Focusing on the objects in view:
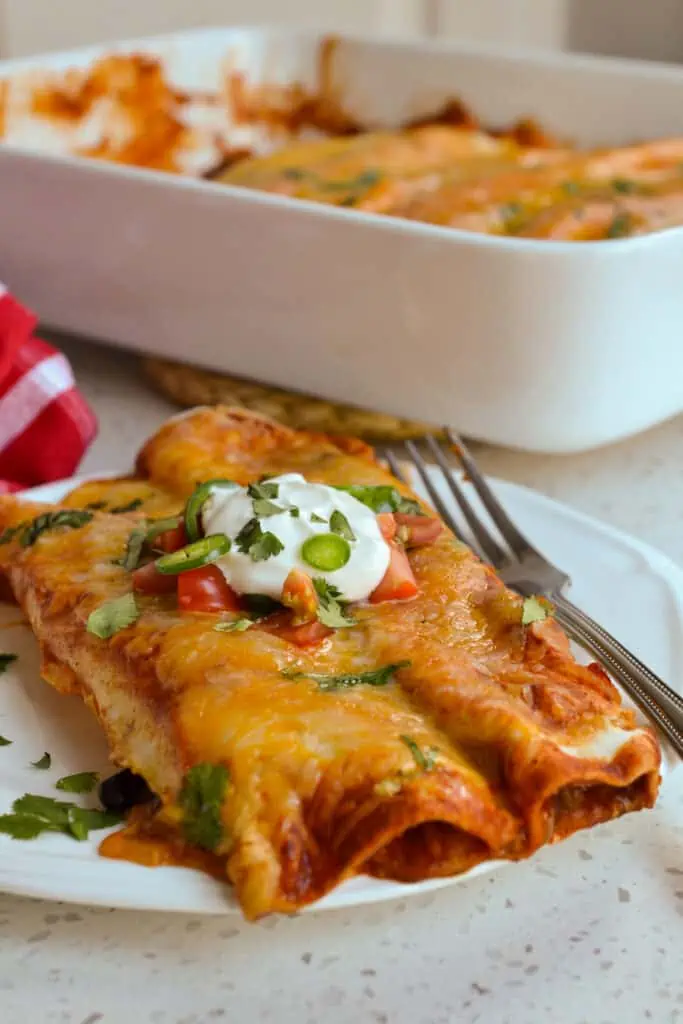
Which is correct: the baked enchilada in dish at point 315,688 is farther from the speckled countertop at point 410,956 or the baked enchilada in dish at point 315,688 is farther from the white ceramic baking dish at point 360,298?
the white ceramic baking dish at point 360,298

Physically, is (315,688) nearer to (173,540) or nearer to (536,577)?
(173,540)

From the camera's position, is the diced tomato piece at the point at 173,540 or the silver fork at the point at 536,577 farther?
the diced tomato piece at the point at 173,540

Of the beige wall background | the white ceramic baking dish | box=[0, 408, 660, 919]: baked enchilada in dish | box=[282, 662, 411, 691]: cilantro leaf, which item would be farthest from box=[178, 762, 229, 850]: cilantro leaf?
the beige wall background

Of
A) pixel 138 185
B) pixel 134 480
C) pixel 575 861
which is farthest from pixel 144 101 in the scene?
pixel 575 861

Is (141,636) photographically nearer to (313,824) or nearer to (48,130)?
(313,824)

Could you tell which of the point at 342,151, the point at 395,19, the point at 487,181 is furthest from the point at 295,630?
the point at 395,19

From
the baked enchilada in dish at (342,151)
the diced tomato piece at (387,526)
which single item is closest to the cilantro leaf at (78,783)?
the diced tomato piece at (387,526)
